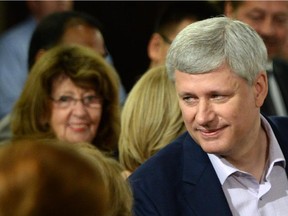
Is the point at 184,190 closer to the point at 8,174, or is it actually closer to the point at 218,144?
the point at 218,144

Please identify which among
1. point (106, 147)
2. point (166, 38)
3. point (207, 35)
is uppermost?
point (207, 35)

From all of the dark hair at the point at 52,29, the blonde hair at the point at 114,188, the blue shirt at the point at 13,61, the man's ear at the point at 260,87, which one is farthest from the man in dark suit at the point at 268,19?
the blonde hair at the point at 114,188

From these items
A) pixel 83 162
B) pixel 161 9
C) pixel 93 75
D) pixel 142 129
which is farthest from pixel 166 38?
pixel 83 162

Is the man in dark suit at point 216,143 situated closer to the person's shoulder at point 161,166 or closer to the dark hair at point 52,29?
the person's shoulder at point 161,166

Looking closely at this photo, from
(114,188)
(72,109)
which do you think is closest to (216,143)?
(114,188)

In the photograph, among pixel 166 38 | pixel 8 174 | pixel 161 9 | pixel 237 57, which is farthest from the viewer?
pixel 161 9

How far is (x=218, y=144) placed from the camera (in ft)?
9.32

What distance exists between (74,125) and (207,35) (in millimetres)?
1731

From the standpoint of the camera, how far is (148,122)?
11.5ft

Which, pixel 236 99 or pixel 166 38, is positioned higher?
pixel 236 99

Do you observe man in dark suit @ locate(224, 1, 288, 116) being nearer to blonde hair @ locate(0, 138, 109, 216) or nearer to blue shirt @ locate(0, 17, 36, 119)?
blue shirt @ locate(0, 17, 36, 119)

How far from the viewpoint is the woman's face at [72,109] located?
14.3ft

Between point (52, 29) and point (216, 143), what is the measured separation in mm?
2413

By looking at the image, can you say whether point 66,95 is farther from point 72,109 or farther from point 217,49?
point 217,49
